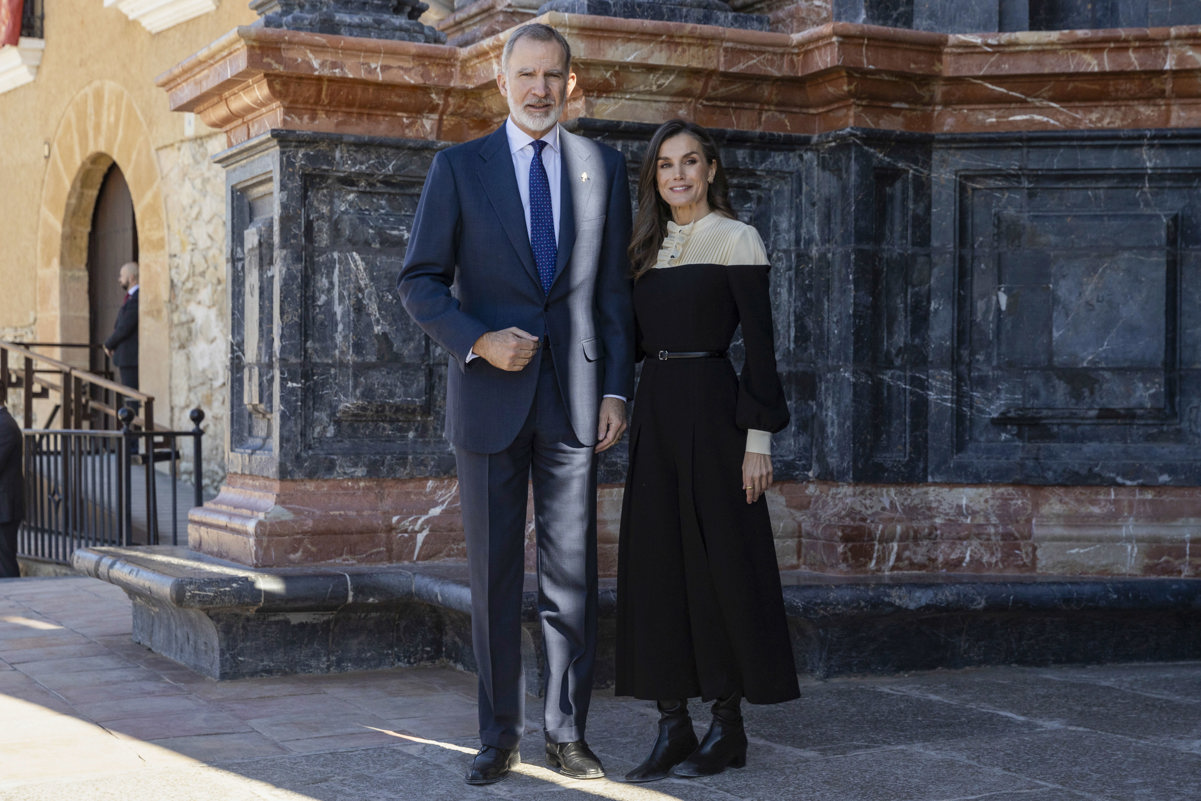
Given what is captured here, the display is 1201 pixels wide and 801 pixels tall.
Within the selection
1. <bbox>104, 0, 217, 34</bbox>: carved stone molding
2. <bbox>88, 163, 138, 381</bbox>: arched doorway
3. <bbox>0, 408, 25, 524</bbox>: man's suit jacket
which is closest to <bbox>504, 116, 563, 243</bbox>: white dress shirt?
<bbox>0, 408, 25, 524</bbox>: man's suit jacket

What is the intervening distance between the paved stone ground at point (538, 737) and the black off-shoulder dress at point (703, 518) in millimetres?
250

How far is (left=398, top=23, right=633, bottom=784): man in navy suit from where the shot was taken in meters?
3.69

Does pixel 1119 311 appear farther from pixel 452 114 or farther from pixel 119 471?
pixel 119 471

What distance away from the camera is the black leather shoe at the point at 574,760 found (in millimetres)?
3619

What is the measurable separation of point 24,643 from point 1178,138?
15.0 ft

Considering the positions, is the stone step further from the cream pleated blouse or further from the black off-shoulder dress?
the cream pleated blouse

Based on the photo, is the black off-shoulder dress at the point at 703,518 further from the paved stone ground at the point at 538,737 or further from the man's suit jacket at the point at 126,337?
the man's suit jacket at the point at 126,337

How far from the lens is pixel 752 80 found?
5.12 meters

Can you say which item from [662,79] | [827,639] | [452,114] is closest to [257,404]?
[452,114]

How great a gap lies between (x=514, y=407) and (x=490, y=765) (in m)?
0.88

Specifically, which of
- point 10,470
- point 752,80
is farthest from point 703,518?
point 10,470

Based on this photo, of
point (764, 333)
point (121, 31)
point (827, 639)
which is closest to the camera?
point (764, 333)

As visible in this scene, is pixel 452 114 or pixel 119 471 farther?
pixel 119 471

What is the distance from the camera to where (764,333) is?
12.4 ft
